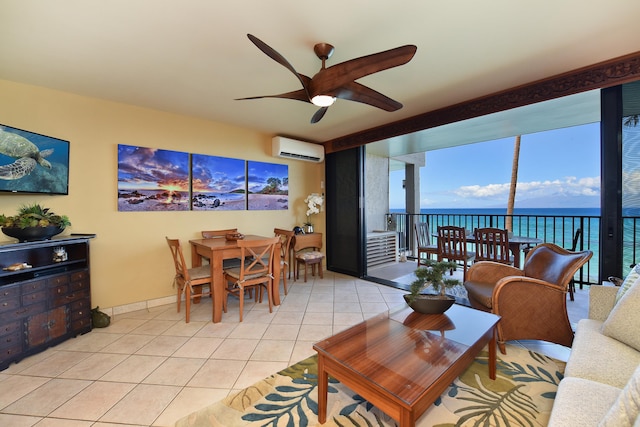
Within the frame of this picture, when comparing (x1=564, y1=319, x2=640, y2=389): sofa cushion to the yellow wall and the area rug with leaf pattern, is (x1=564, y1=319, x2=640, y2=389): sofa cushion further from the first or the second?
the yellow wall

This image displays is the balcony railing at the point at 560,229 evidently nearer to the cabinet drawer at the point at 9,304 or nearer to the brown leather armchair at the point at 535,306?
the brown leather armchair at the point at 535,306

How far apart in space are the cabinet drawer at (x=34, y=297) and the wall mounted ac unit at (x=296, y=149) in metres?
3.05

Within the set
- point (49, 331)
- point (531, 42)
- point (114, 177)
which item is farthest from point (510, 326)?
point (114, 177)

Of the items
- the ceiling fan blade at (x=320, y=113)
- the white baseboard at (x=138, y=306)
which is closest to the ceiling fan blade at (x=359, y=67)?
the ceiling fan blade at (x=320, y=113)

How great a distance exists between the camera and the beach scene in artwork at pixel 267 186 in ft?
13.0

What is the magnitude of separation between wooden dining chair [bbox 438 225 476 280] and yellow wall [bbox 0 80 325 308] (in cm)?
330

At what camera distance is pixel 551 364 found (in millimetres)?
1823

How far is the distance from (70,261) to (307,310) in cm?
239

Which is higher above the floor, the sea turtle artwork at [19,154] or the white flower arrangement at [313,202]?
the sea turtle artwork at [19,154]

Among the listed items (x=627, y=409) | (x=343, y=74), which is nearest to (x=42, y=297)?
(x=343, y=74)

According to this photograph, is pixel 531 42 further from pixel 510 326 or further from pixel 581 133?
pixel 581 133

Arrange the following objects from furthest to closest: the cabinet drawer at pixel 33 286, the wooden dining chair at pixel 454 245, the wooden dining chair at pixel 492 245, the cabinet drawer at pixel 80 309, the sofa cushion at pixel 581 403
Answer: the wooden dining chair at pixel 454 245 → the wooden dining chair at pixel 492 245 → the cabinet drawer at pixel 80 309 → the cabinet drawer at pixel 33 286 → the sofa cushion at pixel 581 403

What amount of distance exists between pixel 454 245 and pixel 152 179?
4201 millimetres

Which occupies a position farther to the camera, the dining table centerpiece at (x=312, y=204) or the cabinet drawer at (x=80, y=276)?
the dining table centerpiece at (x=312, y=204)
